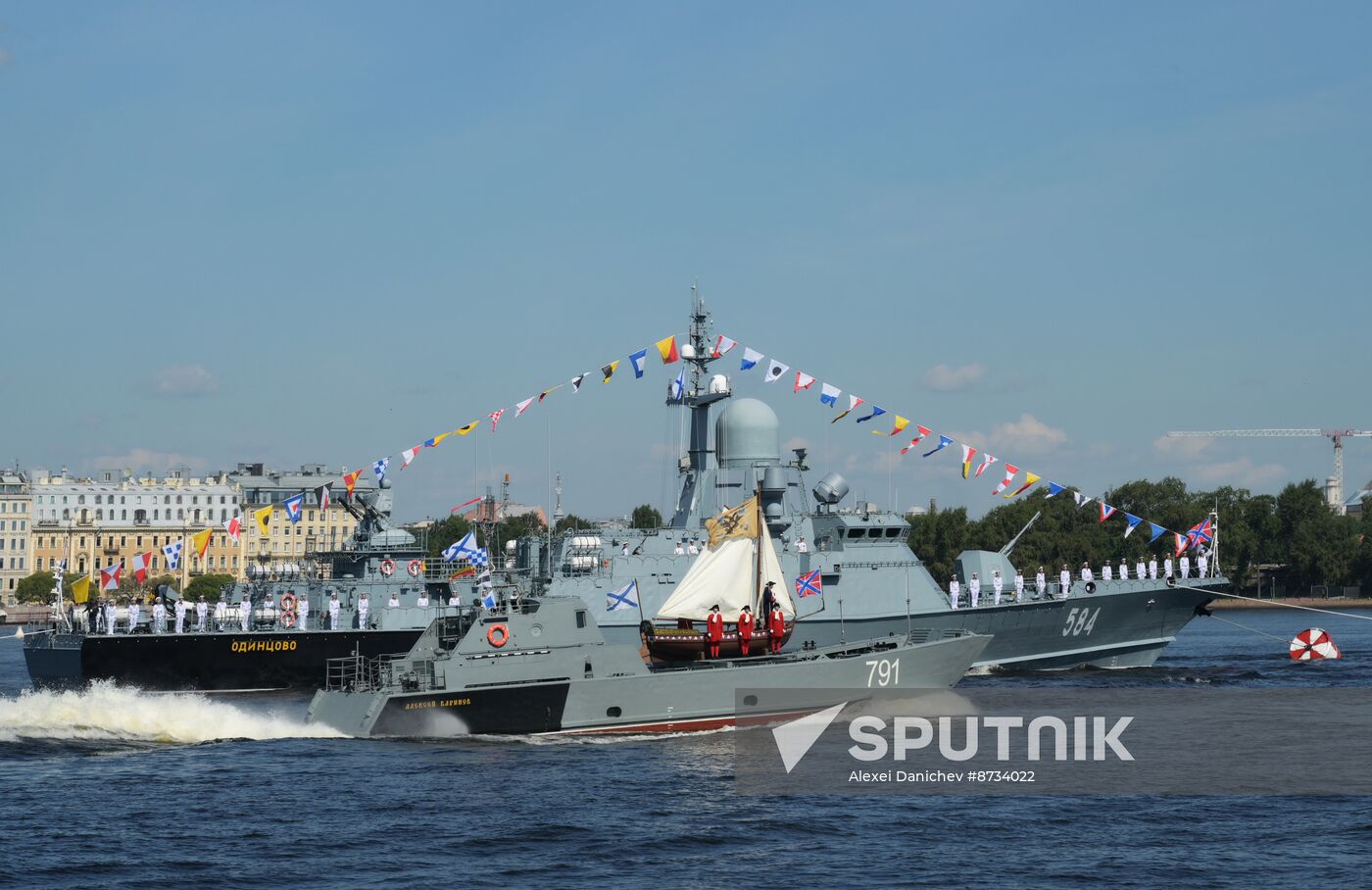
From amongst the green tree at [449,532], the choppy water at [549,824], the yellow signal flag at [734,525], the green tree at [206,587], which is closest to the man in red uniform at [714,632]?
the choppy water at [549,824]

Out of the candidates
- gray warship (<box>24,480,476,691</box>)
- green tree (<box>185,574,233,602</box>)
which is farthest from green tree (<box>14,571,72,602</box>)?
gray warship (<box>24,480,476,691</box>)

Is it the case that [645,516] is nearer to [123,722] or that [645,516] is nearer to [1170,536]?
[1170,536]

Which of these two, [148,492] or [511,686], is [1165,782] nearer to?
[511,686]

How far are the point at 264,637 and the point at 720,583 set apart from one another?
16997mm

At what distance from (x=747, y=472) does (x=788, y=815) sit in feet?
81.3

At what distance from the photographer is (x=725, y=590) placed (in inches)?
1273

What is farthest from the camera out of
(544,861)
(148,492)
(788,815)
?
(148,492)

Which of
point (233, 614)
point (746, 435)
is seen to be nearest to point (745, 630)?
point (746, 435)

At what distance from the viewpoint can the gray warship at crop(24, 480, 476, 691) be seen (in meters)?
42.9

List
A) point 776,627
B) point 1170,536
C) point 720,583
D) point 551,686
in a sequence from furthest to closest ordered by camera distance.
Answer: point 1170,536, point 720,583, point 776,627, point 551,686

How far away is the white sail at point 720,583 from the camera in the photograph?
3184cm

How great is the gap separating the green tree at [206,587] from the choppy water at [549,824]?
72.4 metres

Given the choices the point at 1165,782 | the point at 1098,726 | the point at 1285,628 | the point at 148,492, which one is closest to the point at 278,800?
the point at 1165,782

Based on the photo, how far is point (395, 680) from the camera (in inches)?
1151
